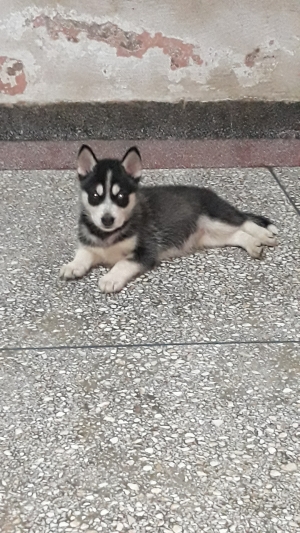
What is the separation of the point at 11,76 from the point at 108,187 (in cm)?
173

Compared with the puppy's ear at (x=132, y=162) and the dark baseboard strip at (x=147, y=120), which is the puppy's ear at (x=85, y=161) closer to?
the puppy's ear at (x=132, y=162)

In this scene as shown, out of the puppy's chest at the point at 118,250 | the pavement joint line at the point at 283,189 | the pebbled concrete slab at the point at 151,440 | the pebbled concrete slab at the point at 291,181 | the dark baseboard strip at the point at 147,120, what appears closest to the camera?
the pebbled concrete slab at the point at 151,440

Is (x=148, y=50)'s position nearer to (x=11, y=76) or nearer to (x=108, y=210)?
(x=11, y=76)

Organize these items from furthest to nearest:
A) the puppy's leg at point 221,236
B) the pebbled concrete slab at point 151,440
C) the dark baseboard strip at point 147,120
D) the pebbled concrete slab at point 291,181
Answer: the dark baseboard strip at point 147,120, the pebbled concrete slab at point 291,181, the puppy's leg at point 221,236, the pebbled concrete slab at point 151,440

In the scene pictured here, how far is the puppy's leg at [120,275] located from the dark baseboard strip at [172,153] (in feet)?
4.25

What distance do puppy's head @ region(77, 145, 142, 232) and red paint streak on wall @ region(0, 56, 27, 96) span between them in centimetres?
154

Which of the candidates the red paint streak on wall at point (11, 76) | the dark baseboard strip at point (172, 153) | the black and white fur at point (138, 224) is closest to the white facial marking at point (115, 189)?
the black and white fur at point (138, 224)

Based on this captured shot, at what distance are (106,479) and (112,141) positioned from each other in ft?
9.22

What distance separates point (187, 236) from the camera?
120 inches

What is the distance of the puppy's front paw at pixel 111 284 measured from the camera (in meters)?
2.71

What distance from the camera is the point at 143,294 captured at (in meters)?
2.73

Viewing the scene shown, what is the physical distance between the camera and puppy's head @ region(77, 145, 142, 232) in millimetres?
2740

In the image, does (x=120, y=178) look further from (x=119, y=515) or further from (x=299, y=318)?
(x=119, y=515)

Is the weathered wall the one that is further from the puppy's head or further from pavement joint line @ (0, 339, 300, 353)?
pavement joint line @ (0, 339, 300, 353)
